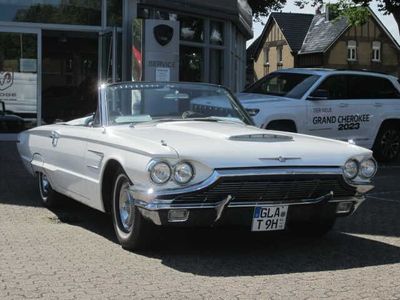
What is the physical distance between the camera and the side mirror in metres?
12.2

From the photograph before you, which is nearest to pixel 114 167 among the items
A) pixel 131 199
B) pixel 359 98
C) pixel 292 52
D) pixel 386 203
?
pixel 131 199

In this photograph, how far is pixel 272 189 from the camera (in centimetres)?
556

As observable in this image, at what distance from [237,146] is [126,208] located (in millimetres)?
1206

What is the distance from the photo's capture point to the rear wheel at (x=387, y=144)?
45.2 feet

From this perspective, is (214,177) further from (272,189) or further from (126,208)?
(126,208)

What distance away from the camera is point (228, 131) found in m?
6.27

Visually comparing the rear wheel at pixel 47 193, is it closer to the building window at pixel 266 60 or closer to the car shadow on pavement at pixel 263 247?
the car shadow on pavement at pixel 263 247

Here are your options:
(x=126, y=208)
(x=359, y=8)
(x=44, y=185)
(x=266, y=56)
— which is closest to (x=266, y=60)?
(x=266, y=56)

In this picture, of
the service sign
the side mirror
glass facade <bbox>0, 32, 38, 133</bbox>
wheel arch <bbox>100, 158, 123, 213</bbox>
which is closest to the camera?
wheel arch <bbox>100, 158, 123, 213</bbox>

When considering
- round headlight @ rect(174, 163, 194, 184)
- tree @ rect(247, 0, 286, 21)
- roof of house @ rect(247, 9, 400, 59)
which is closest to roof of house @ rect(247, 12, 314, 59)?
roof of house @ rect(247, 9, 400, 59)

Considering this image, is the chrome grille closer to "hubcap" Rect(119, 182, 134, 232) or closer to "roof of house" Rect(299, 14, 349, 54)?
"hubcap" Rect(119, 182, 134, 232)

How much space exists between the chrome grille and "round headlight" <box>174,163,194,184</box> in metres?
0.14

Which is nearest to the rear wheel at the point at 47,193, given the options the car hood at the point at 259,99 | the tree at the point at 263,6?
the car hood at the point at 259,99

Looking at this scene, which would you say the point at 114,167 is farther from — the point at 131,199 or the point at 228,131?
the point at 228,131
